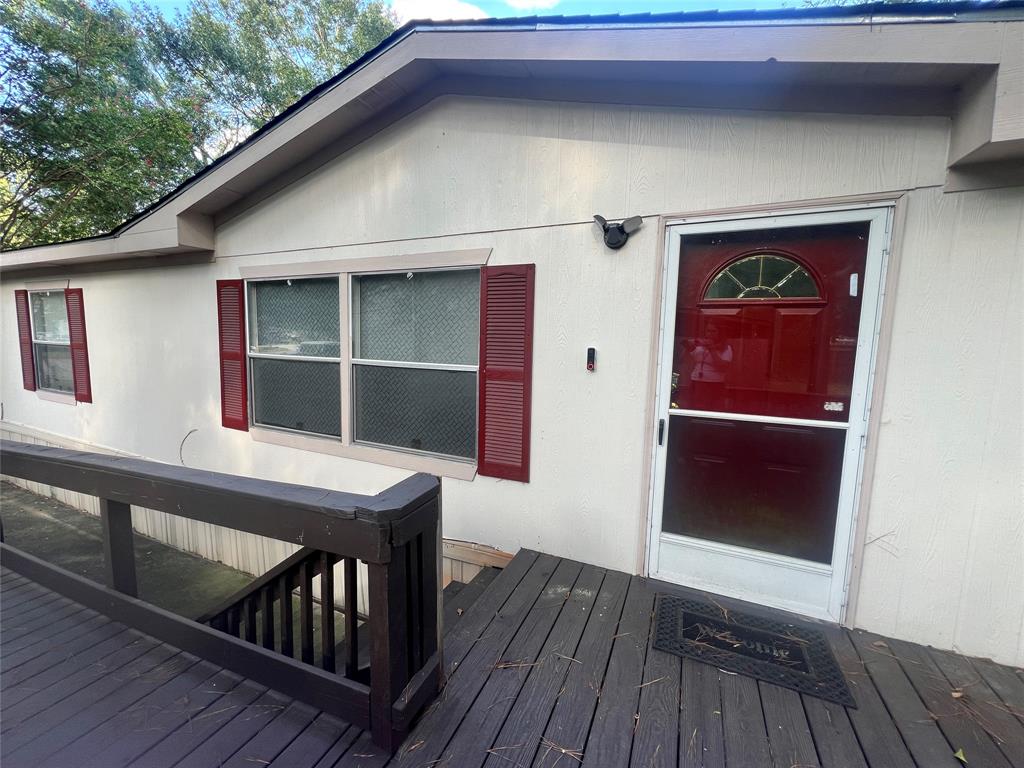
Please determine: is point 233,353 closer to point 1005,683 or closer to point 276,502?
point 276,502

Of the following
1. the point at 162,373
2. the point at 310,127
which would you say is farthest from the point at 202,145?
the point at 310,127

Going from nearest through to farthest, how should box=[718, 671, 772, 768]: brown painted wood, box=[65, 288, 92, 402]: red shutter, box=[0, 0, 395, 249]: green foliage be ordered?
box=[718, 671, 772, 768]: brown painted wood
box=[65, 288, 92, 402]: red shutter
box=[0, 0, 395, 249]: green foliage

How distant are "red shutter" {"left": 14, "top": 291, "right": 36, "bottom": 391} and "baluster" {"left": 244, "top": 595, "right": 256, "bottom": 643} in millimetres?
5826

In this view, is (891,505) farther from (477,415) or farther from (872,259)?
(477,415)

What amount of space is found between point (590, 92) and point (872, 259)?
1.65m

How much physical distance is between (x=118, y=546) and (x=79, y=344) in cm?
451

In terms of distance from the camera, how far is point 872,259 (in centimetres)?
189

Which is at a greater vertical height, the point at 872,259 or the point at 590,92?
the point at 590,92

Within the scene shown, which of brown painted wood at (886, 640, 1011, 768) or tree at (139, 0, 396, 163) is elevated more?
tree at (139, 0, 396, 163)

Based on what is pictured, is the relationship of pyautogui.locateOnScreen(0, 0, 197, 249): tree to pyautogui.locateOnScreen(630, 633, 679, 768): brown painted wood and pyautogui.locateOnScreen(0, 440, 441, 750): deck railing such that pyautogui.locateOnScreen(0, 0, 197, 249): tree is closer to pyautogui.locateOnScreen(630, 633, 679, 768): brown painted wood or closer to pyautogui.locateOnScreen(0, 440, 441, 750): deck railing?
pyautogui.locateOnScreen(0, 440, 441, 750): deck railing

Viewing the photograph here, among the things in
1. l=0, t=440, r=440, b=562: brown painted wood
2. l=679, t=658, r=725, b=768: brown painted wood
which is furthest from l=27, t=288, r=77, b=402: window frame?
l=679, t=658, r=725, b=768: brown painted wood

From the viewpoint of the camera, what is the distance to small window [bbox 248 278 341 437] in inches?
131

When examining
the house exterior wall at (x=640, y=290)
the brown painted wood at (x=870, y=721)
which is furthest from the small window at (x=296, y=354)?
the brown painted wood at (x=870, y=721)

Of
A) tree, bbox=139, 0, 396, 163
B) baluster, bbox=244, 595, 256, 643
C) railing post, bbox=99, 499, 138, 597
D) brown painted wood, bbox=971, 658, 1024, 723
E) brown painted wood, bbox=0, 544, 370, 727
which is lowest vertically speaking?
baluster, bbox=244, 595, 256, 643
